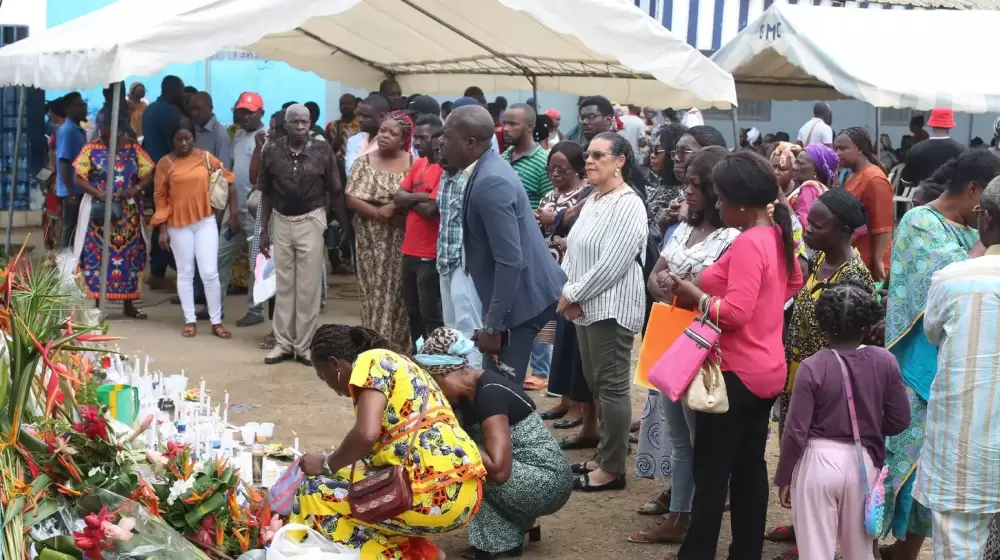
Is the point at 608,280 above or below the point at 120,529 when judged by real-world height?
above

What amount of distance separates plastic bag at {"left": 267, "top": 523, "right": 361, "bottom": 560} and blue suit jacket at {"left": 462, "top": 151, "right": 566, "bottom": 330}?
1765 mm

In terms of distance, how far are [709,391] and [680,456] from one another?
2.75 ft

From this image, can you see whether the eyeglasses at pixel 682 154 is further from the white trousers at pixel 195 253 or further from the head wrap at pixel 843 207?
the white trousers at pixel 195 253

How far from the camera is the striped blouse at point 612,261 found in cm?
545

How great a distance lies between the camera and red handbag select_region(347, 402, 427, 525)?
4.08 meters

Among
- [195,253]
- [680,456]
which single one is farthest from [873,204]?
[195,253]

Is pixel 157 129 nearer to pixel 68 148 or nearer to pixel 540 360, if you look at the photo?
pixel 68 148

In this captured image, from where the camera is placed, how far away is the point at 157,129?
10.5m

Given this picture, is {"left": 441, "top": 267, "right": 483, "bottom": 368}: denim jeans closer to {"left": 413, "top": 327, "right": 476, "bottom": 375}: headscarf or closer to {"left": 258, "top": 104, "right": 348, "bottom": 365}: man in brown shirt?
{"left": 413, "top": 327, "right": 476, "bottom": 375}: headscarf

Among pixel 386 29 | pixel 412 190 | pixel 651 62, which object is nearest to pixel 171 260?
pixel 386 29

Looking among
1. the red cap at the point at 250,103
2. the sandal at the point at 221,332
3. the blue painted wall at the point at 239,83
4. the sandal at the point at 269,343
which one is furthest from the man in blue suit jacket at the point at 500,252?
the blue painted wall at the point at 239,83

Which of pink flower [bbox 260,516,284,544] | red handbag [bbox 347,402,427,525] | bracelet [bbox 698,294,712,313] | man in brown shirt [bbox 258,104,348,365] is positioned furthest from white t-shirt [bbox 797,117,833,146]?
pink flower [bbox 260,516,284,544]

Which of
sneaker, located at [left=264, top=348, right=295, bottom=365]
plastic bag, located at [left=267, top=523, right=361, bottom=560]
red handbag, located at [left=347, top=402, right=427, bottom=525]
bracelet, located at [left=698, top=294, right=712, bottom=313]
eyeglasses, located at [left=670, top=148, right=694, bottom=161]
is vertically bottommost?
sneaker, located at [left=264, top=348, right=295, bottom=365]

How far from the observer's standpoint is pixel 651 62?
6.69 meters
